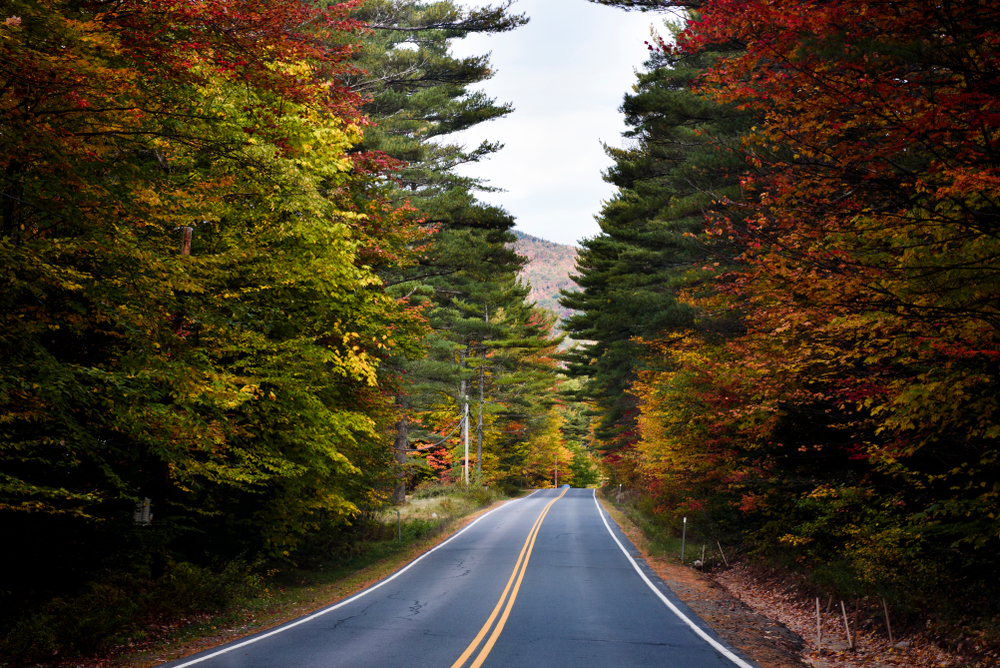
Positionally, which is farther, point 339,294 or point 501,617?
point 339,294

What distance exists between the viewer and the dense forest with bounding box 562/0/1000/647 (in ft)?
19.3

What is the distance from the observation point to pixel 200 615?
10.6 meters

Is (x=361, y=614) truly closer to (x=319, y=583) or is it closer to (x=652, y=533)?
(x=319, y=583)

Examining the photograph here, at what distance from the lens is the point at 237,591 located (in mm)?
12188

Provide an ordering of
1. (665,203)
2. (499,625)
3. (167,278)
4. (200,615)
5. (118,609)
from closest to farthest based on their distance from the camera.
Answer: (167,278)
(118,609)
(499,625)
(200,615)
(665,203)

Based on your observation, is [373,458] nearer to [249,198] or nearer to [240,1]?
[249,198]

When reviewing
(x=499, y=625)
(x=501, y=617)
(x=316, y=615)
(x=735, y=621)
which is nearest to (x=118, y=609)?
(x=316, y=615)

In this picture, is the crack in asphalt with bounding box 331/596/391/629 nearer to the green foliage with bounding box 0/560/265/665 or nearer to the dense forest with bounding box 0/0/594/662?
the green foliage with bounding box 0/560/265/665

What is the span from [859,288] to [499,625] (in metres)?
7.63

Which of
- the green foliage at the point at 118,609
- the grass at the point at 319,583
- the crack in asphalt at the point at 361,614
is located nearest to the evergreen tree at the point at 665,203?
the crack in asphalt at the point at 361,614

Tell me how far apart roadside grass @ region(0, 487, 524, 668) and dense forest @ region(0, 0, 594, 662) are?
0.06 m

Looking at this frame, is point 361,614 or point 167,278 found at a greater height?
point 167,278

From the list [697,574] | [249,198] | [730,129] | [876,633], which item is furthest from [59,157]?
[697,574]

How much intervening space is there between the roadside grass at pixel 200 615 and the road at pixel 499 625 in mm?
731
